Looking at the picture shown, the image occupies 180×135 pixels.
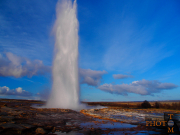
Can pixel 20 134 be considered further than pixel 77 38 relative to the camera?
No

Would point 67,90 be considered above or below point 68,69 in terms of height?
below

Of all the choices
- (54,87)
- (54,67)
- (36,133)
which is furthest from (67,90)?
(36,133)

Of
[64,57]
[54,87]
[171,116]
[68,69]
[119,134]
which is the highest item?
[64,57]

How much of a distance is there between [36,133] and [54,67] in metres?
31.7

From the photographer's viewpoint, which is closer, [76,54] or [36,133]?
[36,133]

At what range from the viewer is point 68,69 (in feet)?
128

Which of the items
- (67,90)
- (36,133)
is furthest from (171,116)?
(67,90)

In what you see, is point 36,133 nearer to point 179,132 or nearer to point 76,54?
point 179,132

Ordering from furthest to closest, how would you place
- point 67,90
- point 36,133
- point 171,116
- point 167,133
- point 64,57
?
point 64,57 < point 67,90 < point 167,133 < point 36,133 < point 171,116

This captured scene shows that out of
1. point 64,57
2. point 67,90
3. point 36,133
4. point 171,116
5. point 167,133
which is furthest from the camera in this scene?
point 64,57

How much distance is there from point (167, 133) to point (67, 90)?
29.9 meters

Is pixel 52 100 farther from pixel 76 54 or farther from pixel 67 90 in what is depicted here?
pixel 76 54

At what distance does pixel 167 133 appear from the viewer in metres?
10.7

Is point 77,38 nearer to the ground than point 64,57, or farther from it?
farther from it
